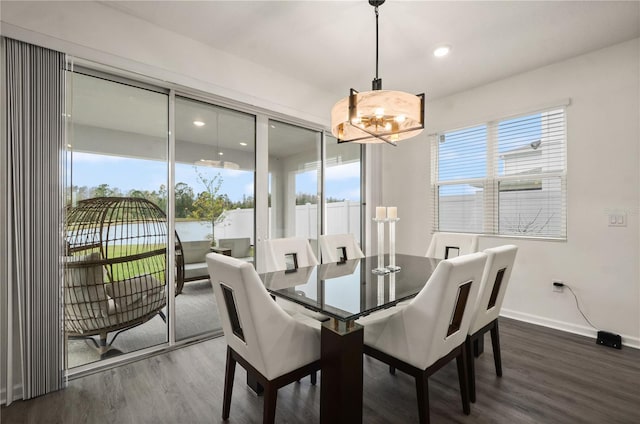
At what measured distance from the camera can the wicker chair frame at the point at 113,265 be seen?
215cm

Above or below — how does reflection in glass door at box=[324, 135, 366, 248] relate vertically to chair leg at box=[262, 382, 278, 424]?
above

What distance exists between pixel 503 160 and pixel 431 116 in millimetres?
1145

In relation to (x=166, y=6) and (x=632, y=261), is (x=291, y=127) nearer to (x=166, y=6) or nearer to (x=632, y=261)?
(x=166, y=6)

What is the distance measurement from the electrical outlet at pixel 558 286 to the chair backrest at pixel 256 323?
9.36ft

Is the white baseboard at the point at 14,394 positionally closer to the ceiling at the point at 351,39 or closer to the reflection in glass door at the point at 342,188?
the ceiling at the point at 351,39

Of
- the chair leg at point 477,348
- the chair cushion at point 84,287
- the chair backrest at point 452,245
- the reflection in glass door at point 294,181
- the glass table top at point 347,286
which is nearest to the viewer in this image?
the glass table top at point 347,286

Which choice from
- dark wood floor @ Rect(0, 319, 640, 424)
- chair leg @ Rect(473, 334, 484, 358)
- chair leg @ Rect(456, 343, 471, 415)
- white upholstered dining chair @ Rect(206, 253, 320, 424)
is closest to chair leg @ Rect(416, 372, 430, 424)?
dark wood floor @ Rect(0, 319, 640, 424)

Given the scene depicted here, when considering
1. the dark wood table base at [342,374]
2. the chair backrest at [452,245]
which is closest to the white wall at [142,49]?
the chair backrest at [452,245]

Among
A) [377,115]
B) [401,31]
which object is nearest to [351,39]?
[401,31]

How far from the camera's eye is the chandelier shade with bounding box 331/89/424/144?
182 cm

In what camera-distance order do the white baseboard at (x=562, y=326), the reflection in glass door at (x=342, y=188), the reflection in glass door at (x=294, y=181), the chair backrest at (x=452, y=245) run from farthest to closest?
the reflection in glass door at (x=342, y=188) < the reflection in glass door at (x=294, y=181) < the chair backrest at (x=452, y=245) < the white baseboard at (x=562, y=326)

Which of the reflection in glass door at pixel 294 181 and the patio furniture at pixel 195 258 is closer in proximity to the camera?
the patio furniture at pixel 195 258

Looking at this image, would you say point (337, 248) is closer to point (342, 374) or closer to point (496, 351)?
point (496, 351)

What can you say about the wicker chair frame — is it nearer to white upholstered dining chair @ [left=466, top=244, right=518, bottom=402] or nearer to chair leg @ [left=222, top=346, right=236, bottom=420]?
chair leg @ [left=222, top=346, right=236, bottom=420]
